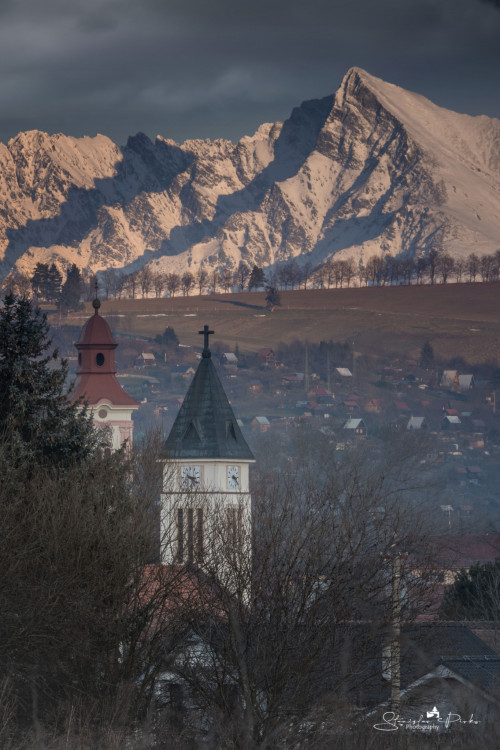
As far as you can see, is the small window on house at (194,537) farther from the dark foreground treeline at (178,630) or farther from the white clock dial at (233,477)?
the white clock dial at (233,477)

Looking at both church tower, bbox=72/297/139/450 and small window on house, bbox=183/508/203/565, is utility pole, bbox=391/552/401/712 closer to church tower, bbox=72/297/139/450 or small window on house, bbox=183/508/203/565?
small window on house, bbox=183/508/203/565

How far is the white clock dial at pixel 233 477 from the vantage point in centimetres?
6819

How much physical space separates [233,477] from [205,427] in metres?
2.82

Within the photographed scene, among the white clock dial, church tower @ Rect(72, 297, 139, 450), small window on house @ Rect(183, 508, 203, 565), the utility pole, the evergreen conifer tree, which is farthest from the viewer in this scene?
church tower @ Rect(72, 297, 139, 450)

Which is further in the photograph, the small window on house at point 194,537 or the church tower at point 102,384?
the church tower at point 102,384

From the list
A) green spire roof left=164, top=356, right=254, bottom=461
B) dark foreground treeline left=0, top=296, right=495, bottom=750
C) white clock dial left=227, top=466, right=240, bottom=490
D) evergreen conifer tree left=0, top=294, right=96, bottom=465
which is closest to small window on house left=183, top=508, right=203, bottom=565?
dark foreground treeline left=0, top=296, right=495, bottom=750

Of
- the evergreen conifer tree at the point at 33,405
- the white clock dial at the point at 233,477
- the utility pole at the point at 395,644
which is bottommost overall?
the white clock dial at the point at 233,477

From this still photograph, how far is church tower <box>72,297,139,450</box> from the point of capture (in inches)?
4296

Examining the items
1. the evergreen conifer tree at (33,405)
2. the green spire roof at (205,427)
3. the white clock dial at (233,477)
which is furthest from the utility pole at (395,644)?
the green spire roof at (205,427)

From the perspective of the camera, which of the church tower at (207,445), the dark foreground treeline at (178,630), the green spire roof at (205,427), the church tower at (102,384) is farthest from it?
the church tower at (102,384)

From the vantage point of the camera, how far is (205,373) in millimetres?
70000

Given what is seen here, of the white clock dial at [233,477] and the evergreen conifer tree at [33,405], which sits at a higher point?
the evergreen conifer tree at [33,405]

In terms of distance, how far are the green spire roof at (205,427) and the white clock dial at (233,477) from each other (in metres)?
0.61

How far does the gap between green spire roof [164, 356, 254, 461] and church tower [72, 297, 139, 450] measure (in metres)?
38.0
